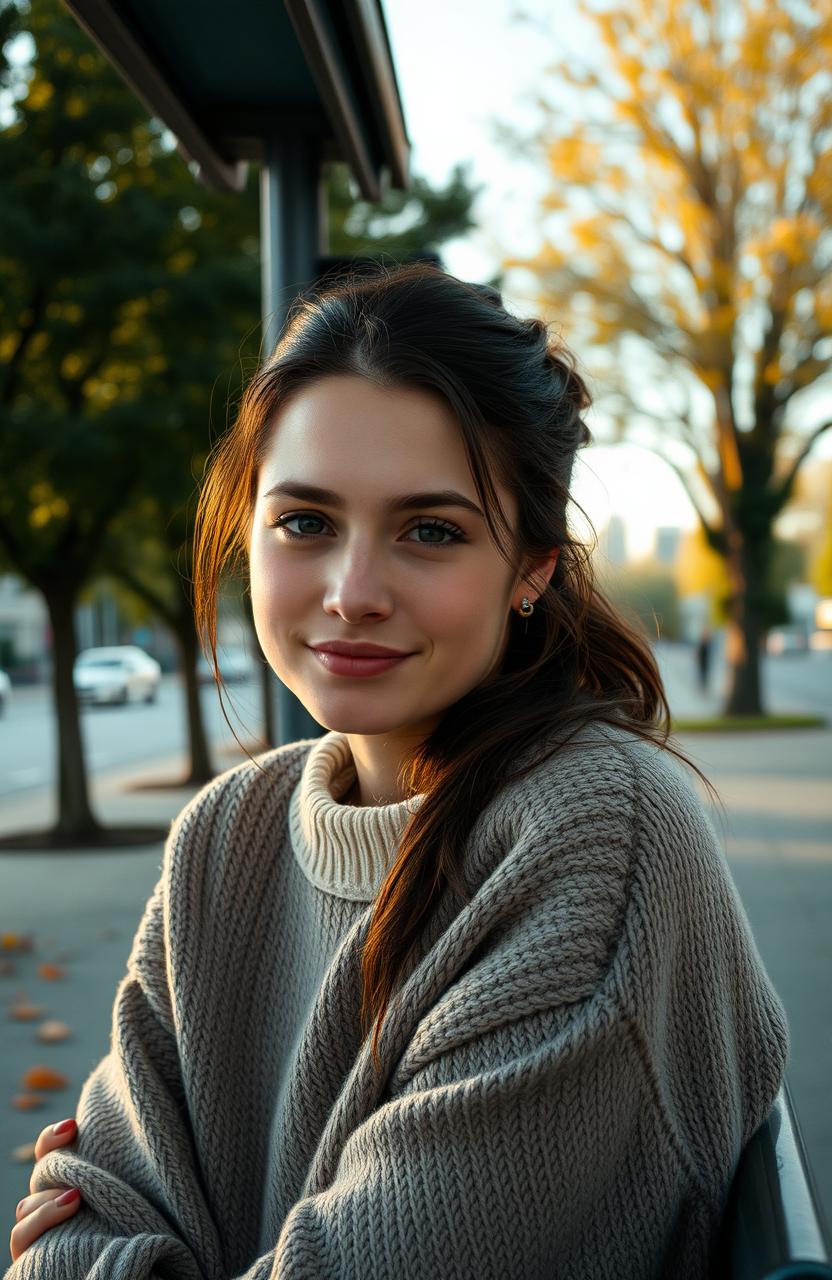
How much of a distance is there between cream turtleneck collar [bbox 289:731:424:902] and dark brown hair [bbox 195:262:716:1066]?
53 mm

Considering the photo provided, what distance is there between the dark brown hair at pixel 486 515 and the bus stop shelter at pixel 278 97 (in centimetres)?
70

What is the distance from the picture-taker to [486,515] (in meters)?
1.65

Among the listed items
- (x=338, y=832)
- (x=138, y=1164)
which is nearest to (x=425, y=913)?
(x=338, y=832)

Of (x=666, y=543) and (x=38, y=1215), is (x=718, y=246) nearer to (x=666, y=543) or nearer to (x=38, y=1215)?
(x=38, y=1215)

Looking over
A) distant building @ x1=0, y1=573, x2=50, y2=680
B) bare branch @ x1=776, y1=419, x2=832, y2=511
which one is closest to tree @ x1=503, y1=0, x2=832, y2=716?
bare branch @ x1=776, y1=419, x2=832, y2=511

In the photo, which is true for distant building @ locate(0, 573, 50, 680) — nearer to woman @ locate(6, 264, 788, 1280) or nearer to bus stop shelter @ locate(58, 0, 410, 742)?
bus stop shelter @ locate(58, 0, 410, 742)

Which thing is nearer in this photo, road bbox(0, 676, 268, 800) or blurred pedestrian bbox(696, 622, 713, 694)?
road bbox(0, 676, 268, 800)

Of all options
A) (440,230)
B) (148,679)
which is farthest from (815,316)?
(148,679)

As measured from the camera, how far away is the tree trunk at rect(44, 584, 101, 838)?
10312mm

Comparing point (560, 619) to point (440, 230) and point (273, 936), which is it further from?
point (440, 230)

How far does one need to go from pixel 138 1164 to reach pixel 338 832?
544 mm

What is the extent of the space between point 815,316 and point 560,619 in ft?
56.4

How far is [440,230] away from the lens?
12305 mm

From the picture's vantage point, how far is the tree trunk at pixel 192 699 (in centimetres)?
1377
